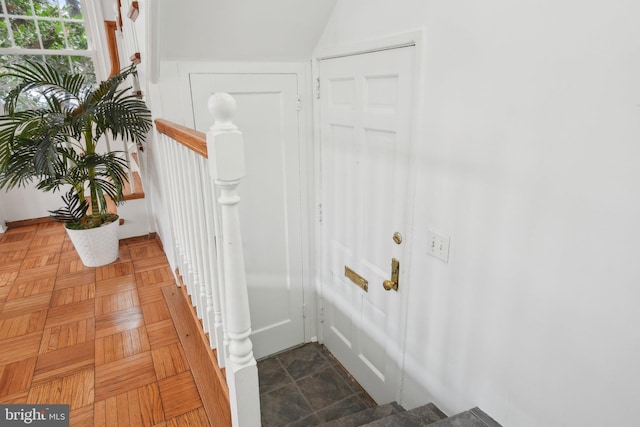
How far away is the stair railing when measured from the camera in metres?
0.93

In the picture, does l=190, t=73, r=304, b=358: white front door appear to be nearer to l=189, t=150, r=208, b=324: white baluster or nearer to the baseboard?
l=189, t=150, r=208, b=324: white baluster

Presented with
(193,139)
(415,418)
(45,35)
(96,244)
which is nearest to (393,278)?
(415,418)

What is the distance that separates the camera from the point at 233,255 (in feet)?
3.34

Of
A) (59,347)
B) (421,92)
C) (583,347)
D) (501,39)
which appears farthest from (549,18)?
(59,347)

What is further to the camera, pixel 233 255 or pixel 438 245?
pixel 438 245

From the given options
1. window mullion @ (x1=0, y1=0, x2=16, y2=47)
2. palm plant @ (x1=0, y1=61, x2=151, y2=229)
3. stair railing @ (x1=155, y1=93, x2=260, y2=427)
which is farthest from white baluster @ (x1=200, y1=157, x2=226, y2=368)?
window mullion @ (x1=0, y1=0, x2=16, y2=47)

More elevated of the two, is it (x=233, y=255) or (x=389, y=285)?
(x=233, y=255)

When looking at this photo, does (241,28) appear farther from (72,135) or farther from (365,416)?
(365,416)

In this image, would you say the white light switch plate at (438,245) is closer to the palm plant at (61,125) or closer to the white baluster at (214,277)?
the white baluster at (214,277)

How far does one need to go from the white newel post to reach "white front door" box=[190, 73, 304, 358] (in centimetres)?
136

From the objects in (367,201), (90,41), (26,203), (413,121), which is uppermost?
(90,41)

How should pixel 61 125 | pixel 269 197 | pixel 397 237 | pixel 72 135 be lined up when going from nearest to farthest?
pixel 397 237 < pixel 61 125 < pixel 72 135 < pixel 269 197

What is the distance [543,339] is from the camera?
1.29m

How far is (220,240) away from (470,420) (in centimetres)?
123
